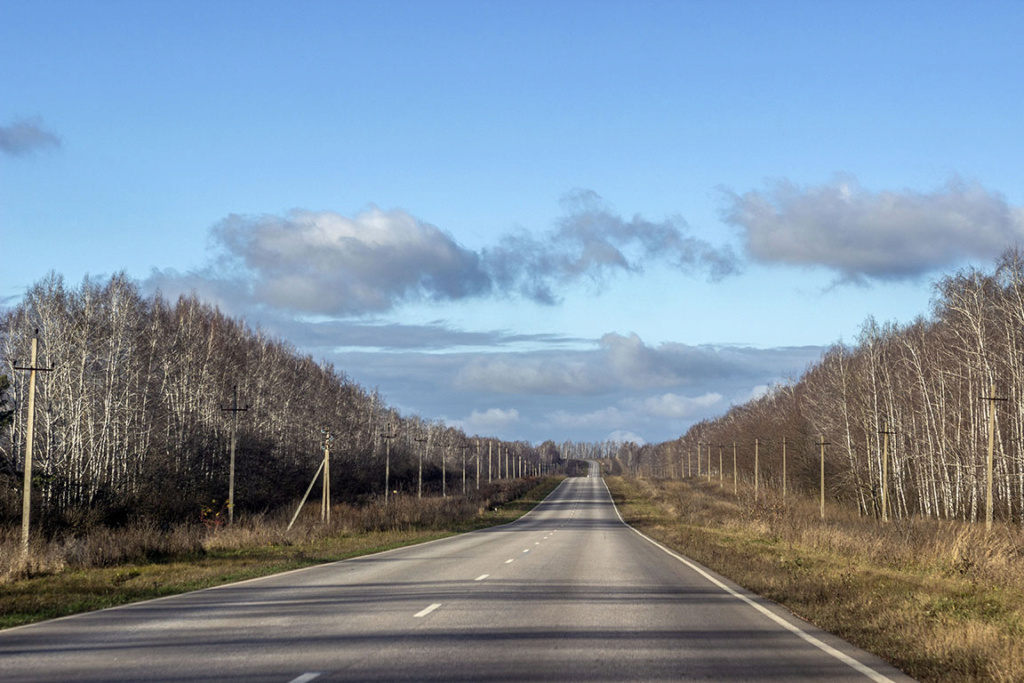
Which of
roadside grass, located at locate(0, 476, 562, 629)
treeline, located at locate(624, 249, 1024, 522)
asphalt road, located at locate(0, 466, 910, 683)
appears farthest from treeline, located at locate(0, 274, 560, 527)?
treeline, located at locate(624, 249, 1024, 522)

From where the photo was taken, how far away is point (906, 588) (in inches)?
639

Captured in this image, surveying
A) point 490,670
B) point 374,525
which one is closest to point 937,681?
point 490,670

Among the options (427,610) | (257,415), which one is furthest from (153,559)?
(257,415)

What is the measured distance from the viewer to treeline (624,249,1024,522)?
45750mm

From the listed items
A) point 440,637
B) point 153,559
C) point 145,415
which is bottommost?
point 153,559

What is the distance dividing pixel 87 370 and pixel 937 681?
1934 inches

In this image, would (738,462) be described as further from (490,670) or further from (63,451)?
(490,670)

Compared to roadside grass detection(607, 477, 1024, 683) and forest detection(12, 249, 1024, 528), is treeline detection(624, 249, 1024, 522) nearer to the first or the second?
forest detection(12, 249, 1024, 528)

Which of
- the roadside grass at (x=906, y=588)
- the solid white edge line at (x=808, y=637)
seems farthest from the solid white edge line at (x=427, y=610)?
the roadside grass at (x=906, y=588)

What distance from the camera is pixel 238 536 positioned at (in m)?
30.8

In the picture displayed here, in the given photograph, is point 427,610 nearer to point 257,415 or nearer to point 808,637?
point 808,637

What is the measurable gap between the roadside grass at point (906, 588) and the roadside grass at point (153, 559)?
10990 millimetres

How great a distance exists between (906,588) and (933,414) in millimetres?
44544

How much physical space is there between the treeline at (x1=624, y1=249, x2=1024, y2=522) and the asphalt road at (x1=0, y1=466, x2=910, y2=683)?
2621 cm
